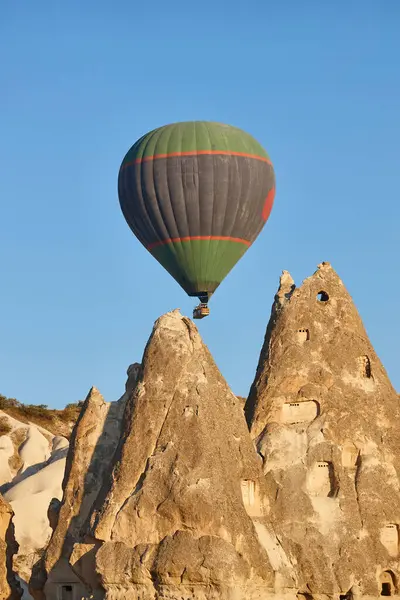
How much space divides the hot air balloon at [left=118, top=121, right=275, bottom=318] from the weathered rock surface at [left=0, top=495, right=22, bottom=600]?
41.7 ft

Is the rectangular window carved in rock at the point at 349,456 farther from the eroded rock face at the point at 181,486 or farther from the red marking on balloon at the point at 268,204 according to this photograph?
the red marking on balloon at the point at 268,204

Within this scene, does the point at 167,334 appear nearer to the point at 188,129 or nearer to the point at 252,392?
the point at 252,392

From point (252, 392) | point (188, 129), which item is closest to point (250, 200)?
point (188, 129)

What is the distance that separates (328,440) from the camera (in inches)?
1458

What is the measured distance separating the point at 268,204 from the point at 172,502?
1861 centimetres

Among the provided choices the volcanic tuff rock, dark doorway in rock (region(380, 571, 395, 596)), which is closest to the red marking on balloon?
the volcanic tuff rock

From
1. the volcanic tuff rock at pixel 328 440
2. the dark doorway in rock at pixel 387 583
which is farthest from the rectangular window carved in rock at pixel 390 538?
the dark doorway in rock at pixel 387 583

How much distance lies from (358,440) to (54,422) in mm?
40017

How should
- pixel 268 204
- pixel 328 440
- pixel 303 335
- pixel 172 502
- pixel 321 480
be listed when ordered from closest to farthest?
pixel 172 502
pixel 321 480
pixel 328 440
pixel 303 335
pixel 268 204

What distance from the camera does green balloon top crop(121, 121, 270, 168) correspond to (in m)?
48.1

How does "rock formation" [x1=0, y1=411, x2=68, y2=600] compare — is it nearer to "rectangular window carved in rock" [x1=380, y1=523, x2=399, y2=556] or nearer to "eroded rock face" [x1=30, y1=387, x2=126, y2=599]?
"eroded rock face" [x1=30, y1=387, x2=126, y2=599]

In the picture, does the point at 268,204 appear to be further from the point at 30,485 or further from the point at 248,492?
the point at 248,492

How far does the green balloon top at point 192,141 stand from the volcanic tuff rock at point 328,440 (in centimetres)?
875

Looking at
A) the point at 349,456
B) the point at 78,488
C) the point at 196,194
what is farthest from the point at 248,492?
the point at 196,194
